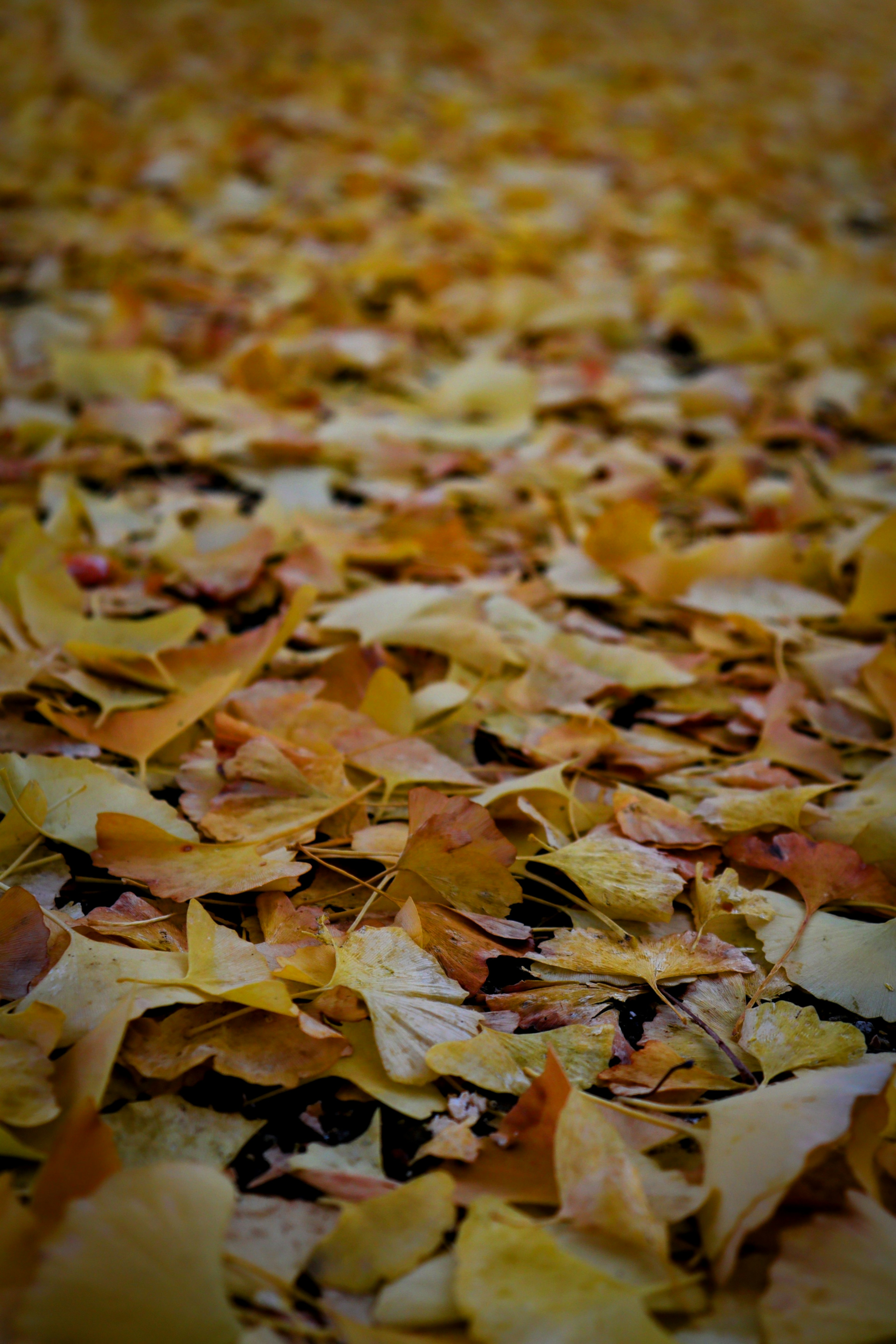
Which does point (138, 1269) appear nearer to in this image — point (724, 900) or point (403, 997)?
point (403, 997)

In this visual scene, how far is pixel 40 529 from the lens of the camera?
69 cm

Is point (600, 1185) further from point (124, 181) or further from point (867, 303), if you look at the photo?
point (124, 181)

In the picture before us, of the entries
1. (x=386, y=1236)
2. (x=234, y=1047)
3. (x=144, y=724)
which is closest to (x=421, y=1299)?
(x=386, y=1236)

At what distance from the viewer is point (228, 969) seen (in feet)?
1.39

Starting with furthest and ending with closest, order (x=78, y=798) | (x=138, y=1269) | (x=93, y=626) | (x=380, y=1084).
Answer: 1. (x=93, y=626)
2. (x=78, y=798)
3. (x=380, y=1084)
4. (x=138, y=1269)

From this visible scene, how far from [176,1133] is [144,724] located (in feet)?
0.86

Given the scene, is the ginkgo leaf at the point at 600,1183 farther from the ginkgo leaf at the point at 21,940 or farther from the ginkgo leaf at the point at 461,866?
the ginkgo leaf at the point at 21,940

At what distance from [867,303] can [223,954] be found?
54.5 inches

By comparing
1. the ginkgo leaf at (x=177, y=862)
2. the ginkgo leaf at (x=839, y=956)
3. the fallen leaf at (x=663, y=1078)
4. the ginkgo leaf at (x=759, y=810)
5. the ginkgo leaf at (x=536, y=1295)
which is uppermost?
the ginkgo leaf at (x=177, y=862)

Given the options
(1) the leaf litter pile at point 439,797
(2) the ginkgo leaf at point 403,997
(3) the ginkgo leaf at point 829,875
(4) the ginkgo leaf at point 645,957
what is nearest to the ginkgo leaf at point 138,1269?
(1) the leaf litter pile at point 439,797

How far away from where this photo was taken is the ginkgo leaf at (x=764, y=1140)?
340 mm

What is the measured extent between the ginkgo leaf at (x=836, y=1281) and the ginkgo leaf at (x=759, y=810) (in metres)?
0.23

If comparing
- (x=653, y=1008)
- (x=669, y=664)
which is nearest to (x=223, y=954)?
(x=653, y=1008)

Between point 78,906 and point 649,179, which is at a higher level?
point 649,179
